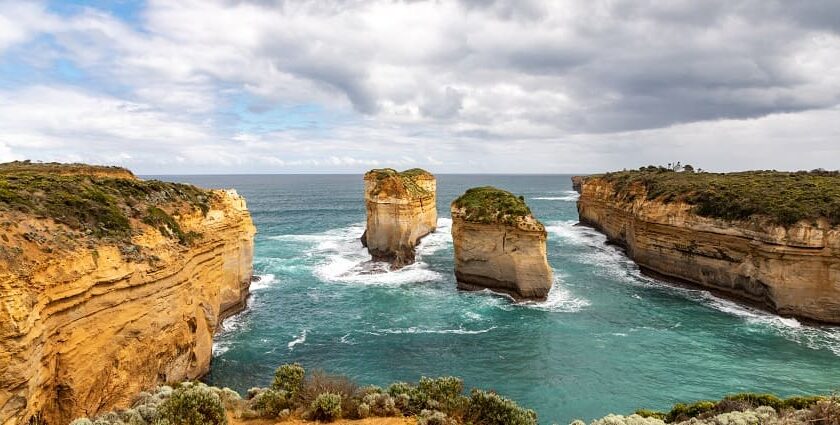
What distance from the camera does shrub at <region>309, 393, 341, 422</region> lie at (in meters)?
13.1

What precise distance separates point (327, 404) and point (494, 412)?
498 centimetres

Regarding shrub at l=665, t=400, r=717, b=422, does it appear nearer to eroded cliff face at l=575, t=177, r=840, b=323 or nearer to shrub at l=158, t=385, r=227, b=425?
shrub at l=158, t=385, r=227, b=425

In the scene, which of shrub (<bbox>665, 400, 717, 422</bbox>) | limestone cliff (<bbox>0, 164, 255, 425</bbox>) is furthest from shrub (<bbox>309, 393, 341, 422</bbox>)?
shrub (<bbox>665, 400, 717, 422</bbox>)

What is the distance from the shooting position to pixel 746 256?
3138 cm

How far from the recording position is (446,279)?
1511 inches

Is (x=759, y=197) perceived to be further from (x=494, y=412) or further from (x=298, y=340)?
(x=298, y=340)

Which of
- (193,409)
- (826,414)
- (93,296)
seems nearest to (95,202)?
(93,296)

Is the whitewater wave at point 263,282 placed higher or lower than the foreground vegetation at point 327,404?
lower

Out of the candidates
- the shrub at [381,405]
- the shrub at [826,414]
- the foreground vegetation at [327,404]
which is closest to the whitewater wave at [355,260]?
the foreground vegetation at [327,404]

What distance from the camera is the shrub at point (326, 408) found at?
43.1 ft

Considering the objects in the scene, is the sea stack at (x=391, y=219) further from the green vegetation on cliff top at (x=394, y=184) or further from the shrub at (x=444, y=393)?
the shrub at (x=444, y=393)

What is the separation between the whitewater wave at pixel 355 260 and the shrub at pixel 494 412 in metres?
23.7

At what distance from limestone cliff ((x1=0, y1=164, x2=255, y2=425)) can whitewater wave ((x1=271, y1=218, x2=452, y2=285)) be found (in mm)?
17653

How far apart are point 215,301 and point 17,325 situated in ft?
41.9
